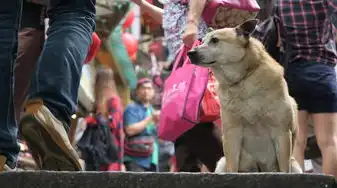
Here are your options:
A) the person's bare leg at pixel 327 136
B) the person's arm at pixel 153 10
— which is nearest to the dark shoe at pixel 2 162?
the person's arm at pixel 153 10

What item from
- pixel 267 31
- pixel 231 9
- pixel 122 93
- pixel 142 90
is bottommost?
pixel 122 93

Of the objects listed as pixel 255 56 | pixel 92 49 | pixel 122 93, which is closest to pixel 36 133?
pixel 92 49

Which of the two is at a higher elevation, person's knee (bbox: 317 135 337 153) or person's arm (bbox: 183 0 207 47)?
person's arm (bbox: 183 0 207 47)

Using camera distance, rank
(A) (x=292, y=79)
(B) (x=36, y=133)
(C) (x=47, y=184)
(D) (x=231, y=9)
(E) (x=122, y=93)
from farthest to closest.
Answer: (E) (x=122, y=93) → (A) (x=292, y=79) → (D) (x=231, y=9) → (B) (x=36, y=133) → (C) (x=47, y=184)

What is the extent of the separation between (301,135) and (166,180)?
3984mm

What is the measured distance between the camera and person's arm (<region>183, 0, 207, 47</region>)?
5293 mm

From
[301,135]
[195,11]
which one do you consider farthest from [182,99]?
[301,135]

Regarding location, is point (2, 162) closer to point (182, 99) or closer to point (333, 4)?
point (182, 99)

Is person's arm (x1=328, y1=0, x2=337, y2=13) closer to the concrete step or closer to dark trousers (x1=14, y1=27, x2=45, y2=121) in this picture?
dark trousers (x1=14, y1=27, x2=45, y2=121)

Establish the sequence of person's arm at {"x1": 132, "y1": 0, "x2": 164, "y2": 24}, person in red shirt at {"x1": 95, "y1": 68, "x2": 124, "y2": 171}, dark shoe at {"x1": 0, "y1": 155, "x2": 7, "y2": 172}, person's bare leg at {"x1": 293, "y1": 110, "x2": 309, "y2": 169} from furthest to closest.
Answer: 1. person in red shirt at {"x1": 95, "y1": 68, "x2": 124, "y2": 171}
2. person's bare leg at {"x1": 293, "y1": 110, "x2": 309, "y2": 169}
3. person's arm at {"x1": 132, "y1": 0, "x2": 164, "y2": 24}
4. dark shoe at {"x1": 0, "y1": 155, "x2": 7, "y2": 172}

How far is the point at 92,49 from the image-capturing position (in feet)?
17.2

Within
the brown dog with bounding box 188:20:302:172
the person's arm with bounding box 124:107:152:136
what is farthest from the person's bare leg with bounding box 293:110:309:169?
the person's arm with bounding box 124:107:152:136

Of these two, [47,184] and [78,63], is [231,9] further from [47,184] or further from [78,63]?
[47,184]

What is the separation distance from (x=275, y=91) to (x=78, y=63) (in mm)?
1828
